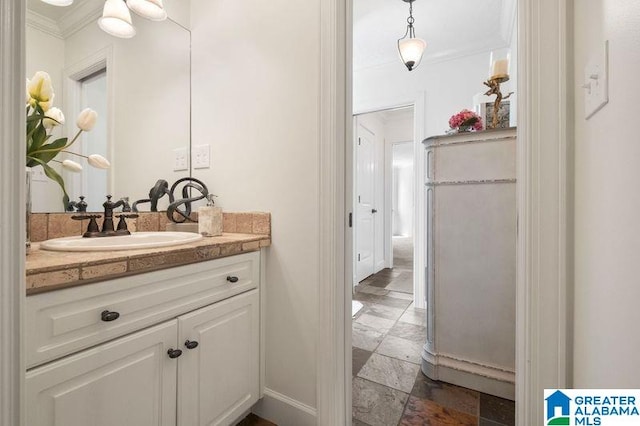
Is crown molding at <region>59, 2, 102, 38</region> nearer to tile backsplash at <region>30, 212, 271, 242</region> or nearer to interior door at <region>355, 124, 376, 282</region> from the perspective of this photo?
tile backsplash at <region>30, 212, 271, 242</region>

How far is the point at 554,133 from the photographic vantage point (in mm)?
870

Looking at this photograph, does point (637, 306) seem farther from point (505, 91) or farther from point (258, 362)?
point (505, 91)

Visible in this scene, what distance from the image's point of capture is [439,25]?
244 cm

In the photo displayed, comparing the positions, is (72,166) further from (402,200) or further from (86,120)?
(402,200)

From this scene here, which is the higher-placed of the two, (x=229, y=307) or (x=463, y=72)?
(x=463, y=72)

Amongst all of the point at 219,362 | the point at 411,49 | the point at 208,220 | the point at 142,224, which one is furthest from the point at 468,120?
the point at 142,224

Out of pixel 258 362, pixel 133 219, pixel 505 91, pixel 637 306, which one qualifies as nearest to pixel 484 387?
pixel 258 362

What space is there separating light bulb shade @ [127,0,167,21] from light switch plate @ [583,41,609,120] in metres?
1.80

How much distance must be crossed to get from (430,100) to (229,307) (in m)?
2.79

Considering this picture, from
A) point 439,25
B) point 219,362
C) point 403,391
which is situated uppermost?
point 439,25

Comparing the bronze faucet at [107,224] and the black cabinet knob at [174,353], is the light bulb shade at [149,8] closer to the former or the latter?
the bronze faucet at [107,224]

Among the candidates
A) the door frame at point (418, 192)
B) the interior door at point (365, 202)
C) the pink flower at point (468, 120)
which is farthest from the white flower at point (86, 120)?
the interior door at point (365, 202)

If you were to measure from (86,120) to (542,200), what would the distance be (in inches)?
67.6

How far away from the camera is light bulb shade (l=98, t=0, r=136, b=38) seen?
1326 mm
